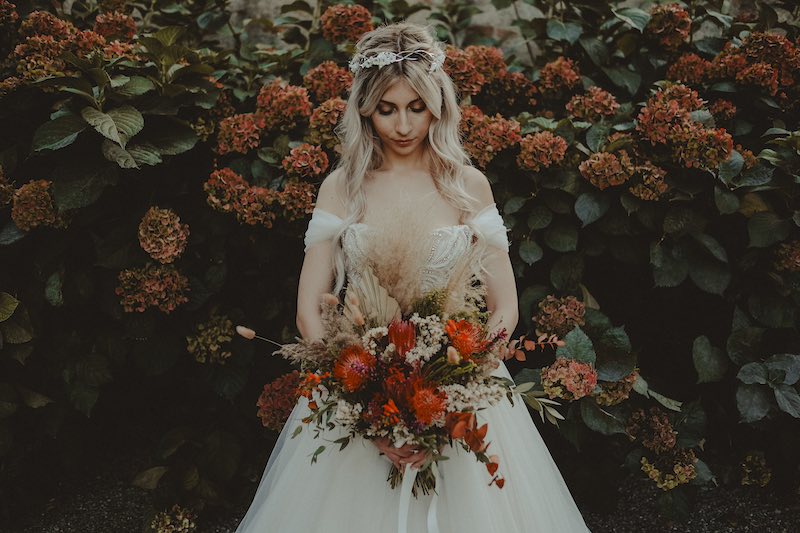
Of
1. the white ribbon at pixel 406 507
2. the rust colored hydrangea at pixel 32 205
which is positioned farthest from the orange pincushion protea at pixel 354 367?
the rust colored hydrangea at pixel 32 205

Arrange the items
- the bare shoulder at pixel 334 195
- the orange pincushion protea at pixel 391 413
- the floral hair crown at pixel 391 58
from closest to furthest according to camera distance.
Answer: the orange pincushion protea at pixel 391 413
the floral hair crown at pixel 391 58
the bare shoulder at pixel 334 195

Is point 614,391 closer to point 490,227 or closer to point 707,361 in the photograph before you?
point 707,361

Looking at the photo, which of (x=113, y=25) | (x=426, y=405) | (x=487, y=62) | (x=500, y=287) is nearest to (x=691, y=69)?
(x=487, y=62)

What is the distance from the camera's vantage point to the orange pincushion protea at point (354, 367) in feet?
5.43

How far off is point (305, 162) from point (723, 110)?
191 cm

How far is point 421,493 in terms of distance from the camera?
1.99m

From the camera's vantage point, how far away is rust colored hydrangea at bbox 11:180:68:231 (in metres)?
2.61

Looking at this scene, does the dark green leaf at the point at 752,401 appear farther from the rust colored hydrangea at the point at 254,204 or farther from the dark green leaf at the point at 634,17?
the rust colored hydrangea at the point at 254,204

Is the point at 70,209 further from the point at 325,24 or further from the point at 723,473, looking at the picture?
the point at 723,473

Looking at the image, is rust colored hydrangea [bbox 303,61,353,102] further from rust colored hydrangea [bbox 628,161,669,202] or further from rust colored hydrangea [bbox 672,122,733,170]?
rust colored hydrangea [bbox 672,122,733,170]

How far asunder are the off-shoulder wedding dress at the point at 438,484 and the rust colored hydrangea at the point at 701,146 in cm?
83

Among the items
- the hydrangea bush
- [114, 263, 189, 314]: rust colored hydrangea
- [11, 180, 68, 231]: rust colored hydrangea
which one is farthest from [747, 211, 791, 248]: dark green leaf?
[11, 180, 68, 231]: rust colored hydrangea

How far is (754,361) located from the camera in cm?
272

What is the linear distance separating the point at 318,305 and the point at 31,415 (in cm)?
169
